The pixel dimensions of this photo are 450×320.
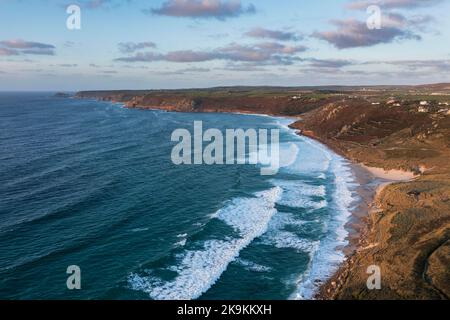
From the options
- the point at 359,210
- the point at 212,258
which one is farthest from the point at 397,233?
the point at 212,258

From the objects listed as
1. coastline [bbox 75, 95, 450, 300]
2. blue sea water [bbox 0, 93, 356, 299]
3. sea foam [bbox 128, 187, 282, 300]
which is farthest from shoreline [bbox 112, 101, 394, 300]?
sea foam [bbox 128, 187, 282, 300]

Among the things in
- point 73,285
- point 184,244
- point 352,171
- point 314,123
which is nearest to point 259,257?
point 184,244

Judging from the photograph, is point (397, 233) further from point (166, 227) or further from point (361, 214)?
point (166, 227)

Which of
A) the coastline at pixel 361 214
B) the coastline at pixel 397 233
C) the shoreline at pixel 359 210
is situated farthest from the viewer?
the shoreline at pixel 359 210

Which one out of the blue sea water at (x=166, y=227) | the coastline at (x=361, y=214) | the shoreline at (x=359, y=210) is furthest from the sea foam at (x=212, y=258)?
the coastline at (x=361, y=214)

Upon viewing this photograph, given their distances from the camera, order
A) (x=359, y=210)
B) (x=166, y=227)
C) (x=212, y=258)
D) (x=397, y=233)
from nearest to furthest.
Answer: (x=212, y=258), (x=397, y=233), (x=166, y=227), (x=359, y=210)

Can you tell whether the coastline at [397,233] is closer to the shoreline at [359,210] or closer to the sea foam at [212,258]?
A: the shoreline at [359,210]

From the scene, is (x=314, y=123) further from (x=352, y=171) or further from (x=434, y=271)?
(x=434, y=271)

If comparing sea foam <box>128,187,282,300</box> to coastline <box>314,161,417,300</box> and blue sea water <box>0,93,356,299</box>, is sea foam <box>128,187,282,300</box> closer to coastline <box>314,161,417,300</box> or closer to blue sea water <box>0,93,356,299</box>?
blue sea water <box>0,93,356,299</box>

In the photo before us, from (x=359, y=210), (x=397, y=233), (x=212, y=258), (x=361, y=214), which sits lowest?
(x=212, y=258)
